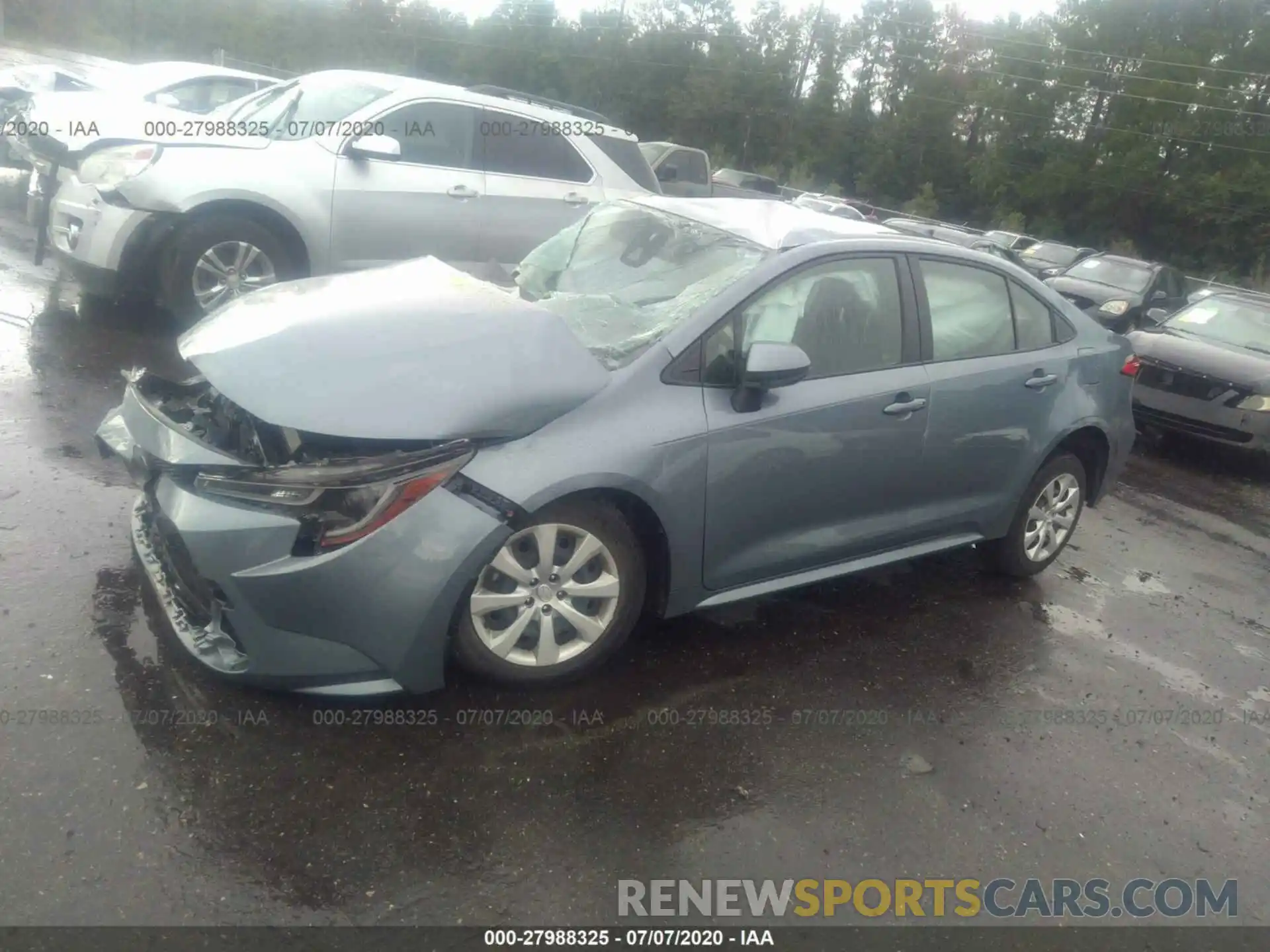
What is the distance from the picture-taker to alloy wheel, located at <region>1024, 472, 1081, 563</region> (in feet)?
16.8

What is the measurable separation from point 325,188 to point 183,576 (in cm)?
426

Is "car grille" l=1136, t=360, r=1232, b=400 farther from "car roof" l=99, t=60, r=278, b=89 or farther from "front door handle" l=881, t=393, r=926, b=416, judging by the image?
"car roof" l=99, t=60, r=278, b=89

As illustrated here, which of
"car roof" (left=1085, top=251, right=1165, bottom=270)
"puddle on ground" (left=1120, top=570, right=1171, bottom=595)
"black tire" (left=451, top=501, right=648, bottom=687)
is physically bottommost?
"puddle on ground" (left=1120, top=570, right=1171, bottom=595)

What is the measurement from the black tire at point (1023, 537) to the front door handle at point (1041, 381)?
16.4 inches

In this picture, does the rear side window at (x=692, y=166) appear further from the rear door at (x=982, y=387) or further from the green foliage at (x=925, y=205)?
the green foliage at (x=925, y=205)

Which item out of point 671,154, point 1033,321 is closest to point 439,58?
point 671,154

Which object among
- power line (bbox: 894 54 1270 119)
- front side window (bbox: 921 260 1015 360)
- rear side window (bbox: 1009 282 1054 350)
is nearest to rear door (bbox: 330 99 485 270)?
front side window (bbox: 921 260 1015 360)

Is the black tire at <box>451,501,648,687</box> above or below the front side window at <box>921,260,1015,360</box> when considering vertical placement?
below

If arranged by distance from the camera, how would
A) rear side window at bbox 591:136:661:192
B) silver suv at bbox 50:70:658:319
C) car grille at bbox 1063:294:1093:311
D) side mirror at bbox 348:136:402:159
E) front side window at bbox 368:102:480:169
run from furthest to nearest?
car grille at bbox 1063:294:1093:311 → rear side window at bbox 591:136:661:192 → front side window at bbox 368:102:480:169 → side mirror at bbox 348:136:402:159 → silver suv at bbox 50:70:658:319

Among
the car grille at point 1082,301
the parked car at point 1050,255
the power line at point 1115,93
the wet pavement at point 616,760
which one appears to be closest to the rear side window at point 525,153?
the wet pavement at point 616,760

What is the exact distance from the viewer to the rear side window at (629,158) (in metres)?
8.34

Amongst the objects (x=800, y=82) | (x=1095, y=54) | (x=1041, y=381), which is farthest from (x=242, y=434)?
(x=800, y=82)

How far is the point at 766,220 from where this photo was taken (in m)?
4.50

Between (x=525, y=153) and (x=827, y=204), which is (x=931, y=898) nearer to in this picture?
(x=525, y=153)
